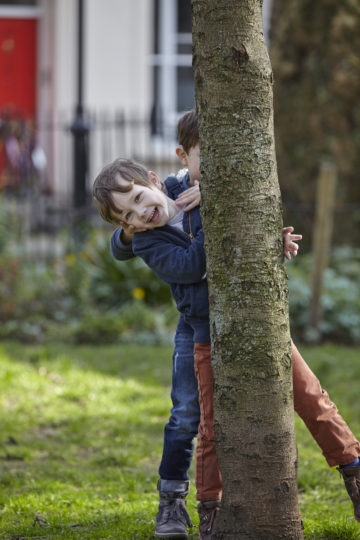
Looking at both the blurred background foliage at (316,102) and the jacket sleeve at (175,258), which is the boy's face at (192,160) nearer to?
the jacket sleeve at (175,258)

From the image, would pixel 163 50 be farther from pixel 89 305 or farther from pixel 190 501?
pixel 190 501

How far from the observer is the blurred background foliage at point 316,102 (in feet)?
28.6

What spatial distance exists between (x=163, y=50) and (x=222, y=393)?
9.09 meters

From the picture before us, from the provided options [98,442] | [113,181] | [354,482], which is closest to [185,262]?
[113,181]

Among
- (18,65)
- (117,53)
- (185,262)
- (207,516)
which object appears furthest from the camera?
(18,65)

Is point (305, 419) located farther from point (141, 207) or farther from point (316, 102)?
point (316, 102)

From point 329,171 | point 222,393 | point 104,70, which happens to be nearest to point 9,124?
point 104,70

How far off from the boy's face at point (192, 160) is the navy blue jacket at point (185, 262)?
0.51 ft

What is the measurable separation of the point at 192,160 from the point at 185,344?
28.4 inches

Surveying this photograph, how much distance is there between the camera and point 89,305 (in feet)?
24.8

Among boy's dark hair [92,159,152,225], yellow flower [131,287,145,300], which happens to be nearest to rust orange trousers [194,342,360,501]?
boy's dark hair [92,159,152,225]

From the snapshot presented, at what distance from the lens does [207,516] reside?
2887 mm

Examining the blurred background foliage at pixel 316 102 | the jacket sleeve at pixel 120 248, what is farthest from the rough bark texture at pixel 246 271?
the blurred background foliage at pixel 316 102

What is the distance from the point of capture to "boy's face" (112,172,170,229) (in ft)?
9.34
